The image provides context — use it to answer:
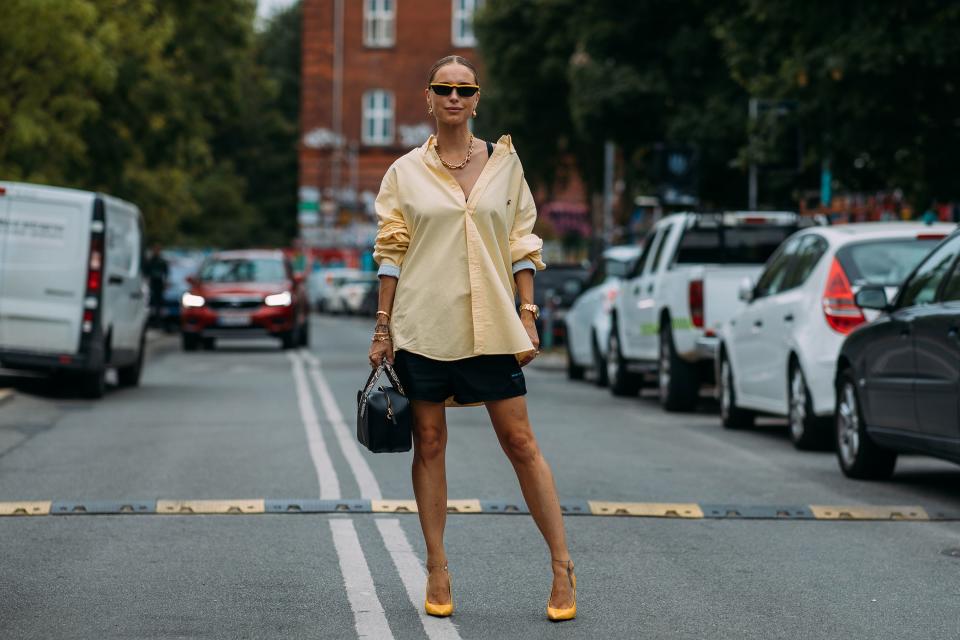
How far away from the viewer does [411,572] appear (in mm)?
7793

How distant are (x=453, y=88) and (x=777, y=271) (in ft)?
28.7

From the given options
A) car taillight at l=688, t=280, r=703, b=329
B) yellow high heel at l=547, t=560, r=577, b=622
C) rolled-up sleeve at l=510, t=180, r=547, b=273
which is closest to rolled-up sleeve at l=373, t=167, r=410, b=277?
rolled-up sleeve at l=510, t=180, r=547, b=273

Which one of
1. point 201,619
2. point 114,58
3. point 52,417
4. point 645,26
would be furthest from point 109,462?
point 645,26

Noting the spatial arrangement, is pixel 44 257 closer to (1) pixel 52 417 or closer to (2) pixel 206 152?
(1) pixel 52 417

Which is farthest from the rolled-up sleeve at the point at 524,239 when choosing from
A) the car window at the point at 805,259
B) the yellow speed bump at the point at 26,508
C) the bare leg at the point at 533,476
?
the car window at the point at 805,259

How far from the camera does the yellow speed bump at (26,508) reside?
9742 millimetres

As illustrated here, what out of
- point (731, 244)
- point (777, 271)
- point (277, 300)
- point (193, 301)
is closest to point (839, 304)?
point (777, 271)

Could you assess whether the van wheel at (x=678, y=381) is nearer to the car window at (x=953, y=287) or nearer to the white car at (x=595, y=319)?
the white car at (x=595, y=319)

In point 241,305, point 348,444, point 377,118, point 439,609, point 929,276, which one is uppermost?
point 377,118

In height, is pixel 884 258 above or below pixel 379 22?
below

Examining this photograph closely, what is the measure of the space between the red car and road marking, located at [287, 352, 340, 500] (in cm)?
931

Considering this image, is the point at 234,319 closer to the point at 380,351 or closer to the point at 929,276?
the point at 929,276

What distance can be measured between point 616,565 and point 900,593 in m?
1.24

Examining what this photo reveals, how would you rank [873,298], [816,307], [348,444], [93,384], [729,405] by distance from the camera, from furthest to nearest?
[93,384] < [729,405] < [348,444] < [816,307] < [873,298]
